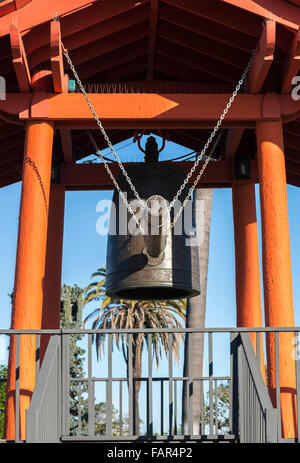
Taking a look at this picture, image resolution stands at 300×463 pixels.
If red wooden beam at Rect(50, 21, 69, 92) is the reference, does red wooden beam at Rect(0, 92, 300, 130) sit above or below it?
below

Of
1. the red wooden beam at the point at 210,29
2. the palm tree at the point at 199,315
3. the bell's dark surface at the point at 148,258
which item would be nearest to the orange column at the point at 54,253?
the bell's dark surface at the point at 148,258

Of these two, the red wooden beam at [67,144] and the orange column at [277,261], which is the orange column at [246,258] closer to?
the orange column at [277,261]

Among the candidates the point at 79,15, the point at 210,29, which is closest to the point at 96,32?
the point at 79,15

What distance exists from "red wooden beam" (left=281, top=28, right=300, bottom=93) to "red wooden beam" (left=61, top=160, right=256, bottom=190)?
2308 mm

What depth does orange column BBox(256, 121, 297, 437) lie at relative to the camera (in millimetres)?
8156

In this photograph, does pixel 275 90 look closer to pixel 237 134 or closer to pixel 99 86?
pixel 237 134

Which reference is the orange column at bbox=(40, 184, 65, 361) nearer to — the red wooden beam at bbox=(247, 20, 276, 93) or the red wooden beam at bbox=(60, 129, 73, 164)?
the red wooden beam at bbox=(60, 129, 73, 164)

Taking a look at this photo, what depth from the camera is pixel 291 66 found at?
8.84m

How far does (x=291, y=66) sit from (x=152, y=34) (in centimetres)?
214

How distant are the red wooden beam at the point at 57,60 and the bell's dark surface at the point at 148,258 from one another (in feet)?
4.55

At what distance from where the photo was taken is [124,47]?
34.3ft

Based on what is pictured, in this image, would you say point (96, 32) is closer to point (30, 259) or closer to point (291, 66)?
point (291, 66)

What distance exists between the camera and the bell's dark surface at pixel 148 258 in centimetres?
874

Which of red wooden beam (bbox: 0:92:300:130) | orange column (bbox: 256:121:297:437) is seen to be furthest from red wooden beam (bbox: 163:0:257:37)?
orange column (bbox: 256:121:297:437)
